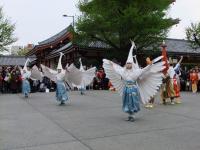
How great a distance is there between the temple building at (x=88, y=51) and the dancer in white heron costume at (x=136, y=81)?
17.9 m

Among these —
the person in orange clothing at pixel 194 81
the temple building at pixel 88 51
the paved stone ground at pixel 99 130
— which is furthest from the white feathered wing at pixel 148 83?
the temple building at pixel 88 51

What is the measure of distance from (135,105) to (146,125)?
34.5 inches

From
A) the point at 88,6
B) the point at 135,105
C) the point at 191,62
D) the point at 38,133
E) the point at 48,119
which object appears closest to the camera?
the point at 38,133

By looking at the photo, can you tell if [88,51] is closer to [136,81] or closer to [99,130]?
[136,81]

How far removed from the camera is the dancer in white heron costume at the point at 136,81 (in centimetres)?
1014

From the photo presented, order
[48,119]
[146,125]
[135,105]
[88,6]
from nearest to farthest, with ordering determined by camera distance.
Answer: [146,125]
[135,105]
[48,119]
[88,6]

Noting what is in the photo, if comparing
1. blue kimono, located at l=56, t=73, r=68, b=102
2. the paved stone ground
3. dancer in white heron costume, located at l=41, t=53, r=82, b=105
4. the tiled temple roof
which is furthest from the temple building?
the paved stone ground

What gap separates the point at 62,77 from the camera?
1473 cm

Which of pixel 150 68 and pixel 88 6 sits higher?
pixel 88 6

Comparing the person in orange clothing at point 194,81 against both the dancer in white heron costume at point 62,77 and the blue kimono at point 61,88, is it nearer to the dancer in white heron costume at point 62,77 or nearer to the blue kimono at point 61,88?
the dancer in white heron costume at point 62,77

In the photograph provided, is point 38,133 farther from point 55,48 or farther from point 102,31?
point 55,48

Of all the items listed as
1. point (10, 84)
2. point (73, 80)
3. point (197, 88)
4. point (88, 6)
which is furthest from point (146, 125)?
point (88, 6)

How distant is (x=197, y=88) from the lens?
22688 millimetres

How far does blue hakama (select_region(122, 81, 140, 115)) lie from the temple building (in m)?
18.4
